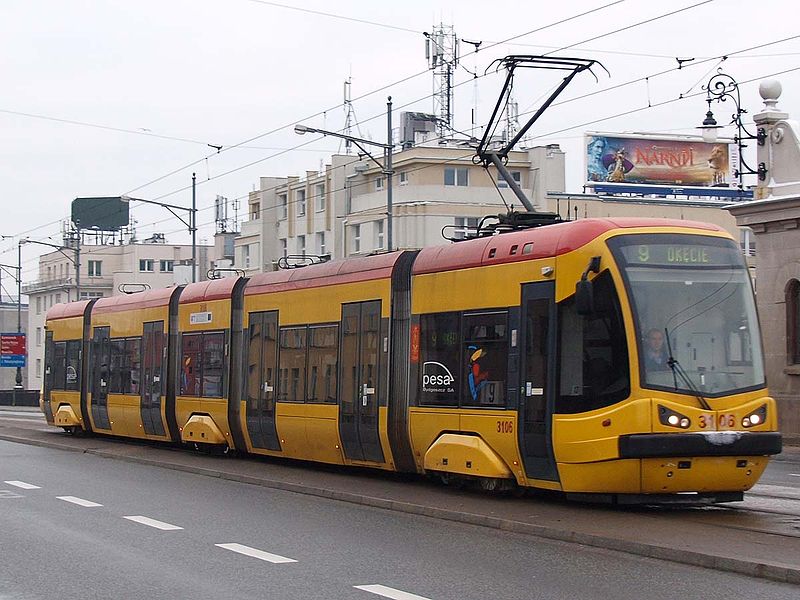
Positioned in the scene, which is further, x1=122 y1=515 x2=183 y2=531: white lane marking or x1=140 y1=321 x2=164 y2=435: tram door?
x1=140 y1=321 x2=164 y2=435: tram door

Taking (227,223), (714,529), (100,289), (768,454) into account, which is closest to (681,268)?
(768,454)

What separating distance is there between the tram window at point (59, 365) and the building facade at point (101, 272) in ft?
257

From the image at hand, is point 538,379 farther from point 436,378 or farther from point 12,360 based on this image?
point 12,360

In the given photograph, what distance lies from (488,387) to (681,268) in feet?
8.84

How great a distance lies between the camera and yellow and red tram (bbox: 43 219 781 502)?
13.4 m

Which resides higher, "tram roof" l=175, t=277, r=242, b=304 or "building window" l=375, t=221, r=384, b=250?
"building window" l=375, t=221, r=384, b=250

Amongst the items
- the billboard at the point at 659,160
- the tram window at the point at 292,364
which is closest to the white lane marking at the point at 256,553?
the tram window at the point at 292,364

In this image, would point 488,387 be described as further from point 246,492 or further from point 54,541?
point 54,541

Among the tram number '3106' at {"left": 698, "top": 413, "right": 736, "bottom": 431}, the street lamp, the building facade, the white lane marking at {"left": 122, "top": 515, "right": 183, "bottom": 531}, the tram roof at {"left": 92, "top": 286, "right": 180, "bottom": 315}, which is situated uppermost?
the building facade

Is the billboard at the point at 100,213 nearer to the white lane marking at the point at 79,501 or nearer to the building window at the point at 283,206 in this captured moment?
the building window at the point at 283,206

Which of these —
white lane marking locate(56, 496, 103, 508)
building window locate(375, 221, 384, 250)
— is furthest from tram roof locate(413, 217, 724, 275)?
building window locate(375, 221, 384, 250)

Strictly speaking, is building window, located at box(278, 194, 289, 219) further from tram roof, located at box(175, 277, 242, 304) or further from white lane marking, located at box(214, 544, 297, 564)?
white lane marking, located at box(214, 544, 297, 564)

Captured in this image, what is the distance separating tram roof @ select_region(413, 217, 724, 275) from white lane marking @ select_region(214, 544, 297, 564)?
4.73 m

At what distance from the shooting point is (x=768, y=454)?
13578 millimetres
